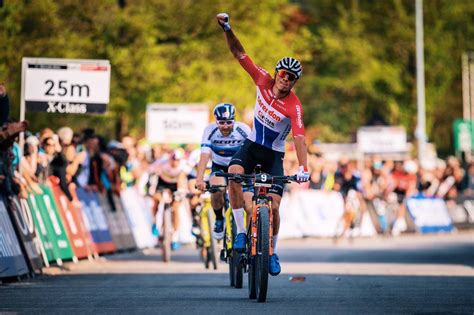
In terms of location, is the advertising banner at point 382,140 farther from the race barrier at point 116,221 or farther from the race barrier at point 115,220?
the race barrier at point 116,221

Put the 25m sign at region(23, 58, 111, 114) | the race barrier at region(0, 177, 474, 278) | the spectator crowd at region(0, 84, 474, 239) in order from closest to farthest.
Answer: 1. the race barrier at region(0, 177, 474, 278)
2. the spectator crowd at region(0, 84, 474, 239)
3. the 25m sign at region(23, 58, 111, 114)

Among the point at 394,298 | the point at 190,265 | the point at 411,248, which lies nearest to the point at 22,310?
the point at 394,298

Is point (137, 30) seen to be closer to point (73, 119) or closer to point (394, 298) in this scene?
point (73, 119)

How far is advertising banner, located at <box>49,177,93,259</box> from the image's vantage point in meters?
22.3

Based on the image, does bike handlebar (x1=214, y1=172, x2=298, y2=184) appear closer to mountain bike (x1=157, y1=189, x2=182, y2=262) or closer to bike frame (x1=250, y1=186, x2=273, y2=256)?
bike frame (x1=250, y1=186, x2=273, y2=256)

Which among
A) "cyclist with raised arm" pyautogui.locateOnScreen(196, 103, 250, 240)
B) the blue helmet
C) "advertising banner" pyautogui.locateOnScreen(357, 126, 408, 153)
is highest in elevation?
"advertising banner" pyautogui.locateOnScreen(357, 126, 408, 153)

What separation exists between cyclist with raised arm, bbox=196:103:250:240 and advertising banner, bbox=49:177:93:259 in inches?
181

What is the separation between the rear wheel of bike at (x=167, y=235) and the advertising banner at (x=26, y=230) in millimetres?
3762

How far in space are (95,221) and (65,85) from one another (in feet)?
9.04

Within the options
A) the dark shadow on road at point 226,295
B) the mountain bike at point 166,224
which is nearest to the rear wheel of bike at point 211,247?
the dark shadow on road at point 226,295

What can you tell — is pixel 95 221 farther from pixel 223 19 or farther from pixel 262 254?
pixel 262 254

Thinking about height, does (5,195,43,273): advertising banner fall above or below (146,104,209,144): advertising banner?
below

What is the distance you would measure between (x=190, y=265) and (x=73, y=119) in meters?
14.3

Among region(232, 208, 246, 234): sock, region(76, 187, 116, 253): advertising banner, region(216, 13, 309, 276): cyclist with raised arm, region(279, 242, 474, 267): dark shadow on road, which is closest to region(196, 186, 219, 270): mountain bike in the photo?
region(76, 187, 116, 253): advertising banner
